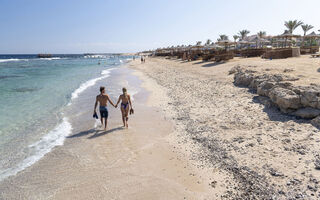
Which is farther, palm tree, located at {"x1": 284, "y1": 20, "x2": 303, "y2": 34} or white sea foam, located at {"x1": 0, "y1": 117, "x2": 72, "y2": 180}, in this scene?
palm tree, located at {"x1": 284, "y1": 20, "x2": 303, "y2": 34}

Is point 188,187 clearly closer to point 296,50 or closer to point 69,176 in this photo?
point 69,176

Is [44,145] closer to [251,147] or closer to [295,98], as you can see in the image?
[251,147]

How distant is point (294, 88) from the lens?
22.6 ft

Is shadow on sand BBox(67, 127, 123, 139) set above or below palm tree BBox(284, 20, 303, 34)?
below

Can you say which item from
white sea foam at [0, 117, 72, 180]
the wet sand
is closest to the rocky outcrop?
the wet sand

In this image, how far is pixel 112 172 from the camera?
450 cm

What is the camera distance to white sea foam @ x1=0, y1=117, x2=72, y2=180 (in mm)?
4781

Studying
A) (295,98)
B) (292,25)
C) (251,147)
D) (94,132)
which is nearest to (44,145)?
(94,132)

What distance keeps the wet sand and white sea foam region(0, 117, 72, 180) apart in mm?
212

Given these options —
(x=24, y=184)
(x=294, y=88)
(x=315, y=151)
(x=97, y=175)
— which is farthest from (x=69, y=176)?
(x=294, y=88)

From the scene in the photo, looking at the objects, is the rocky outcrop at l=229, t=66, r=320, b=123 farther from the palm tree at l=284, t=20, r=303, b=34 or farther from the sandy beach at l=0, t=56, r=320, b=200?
the palm tree at l=284, t=20, r=303, b=34

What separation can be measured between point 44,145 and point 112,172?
110 inches

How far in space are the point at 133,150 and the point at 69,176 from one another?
5.40 feet

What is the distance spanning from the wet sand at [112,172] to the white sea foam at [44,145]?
21cm
